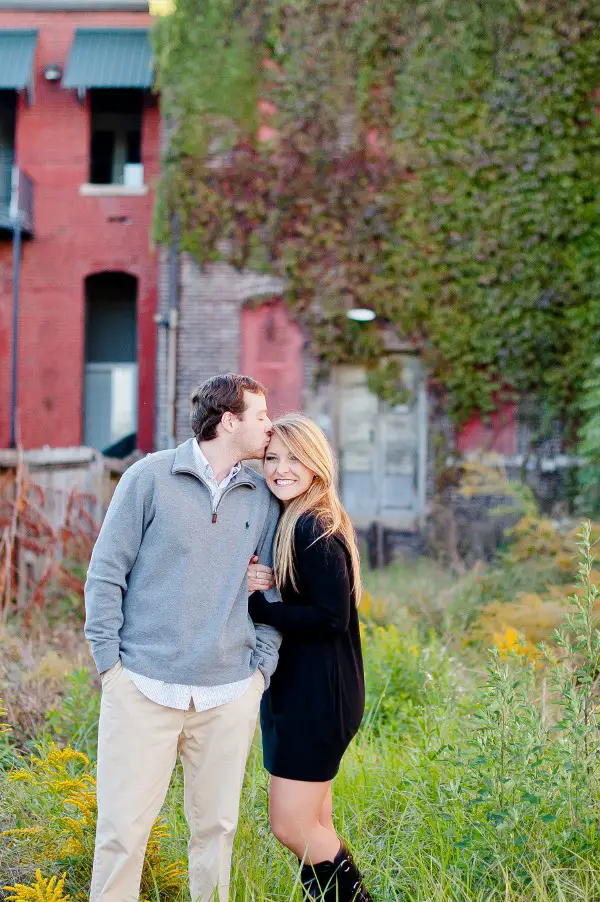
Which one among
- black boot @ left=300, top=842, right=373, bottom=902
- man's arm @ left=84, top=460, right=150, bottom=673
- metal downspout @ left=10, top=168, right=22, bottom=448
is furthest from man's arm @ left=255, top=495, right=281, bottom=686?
metal downspout @ left=10, top=168, right=22, bottom=448

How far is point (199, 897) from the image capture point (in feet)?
9.03

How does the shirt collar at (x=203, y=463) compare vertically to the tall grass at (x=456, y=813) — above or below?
above

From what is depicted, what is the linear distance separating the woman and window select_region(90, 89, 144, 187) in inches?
522

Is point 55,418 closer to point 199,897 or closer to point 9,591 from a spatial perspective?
point 9,591

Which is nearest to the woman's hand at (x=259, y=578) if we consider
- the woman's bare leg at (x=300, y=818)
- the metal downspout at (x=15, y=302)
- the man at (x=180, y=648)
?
the man at (x=180, y=648)

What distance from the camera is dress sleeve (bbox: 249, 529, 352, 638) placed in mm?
2836

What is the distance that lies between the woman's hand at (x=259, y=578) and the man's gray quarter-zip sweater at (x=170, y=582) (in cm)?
6

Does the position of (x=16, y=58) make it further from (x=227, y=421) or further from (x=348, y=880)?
(x=348, y=880)

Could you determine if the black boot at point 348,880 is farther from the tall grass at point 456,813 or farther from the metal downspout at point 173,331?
the metal downspout at point 173,331

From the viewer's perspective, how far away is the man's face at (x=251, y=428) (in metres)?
2.93

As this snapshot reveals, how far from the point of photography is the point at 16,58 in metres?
14.2

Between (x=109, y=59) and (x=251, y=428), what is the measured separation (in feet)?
43.2

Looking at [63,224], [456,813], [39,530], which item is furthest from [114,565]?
[63,224]

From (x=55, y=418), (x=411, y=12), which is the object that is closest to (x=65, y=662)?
(x=55, y=418)
